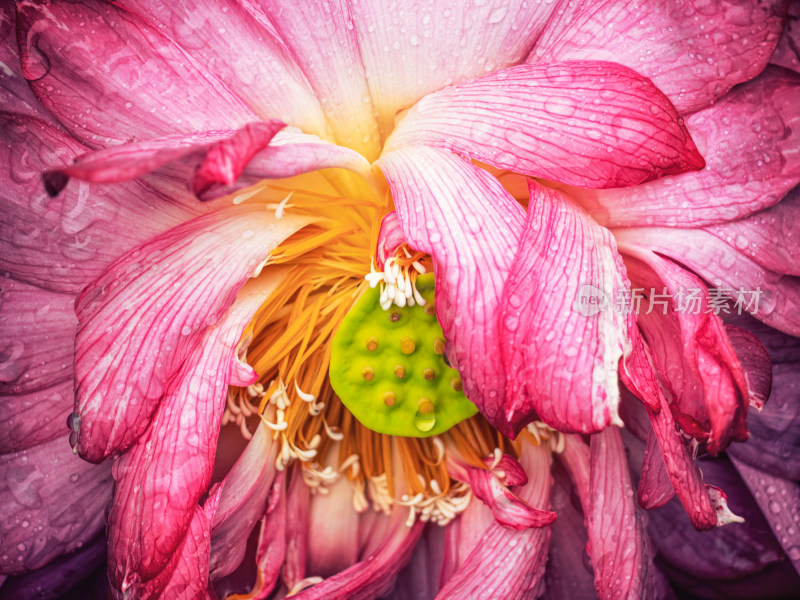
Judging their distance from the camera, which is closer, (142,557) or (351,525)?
(142,557)

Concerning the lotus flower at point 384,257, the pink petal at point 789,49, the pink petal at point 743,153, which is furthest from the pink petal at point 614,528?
the pink petal at point 789,49

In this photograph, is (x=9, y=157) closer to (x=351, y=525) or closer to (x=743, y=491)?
(x=351, y=525)

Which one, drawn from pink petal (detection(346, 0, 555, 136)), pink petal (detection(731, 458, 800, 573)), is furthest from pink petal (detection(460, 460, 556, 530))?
pink petal (detection(346, 0, 555, 136))

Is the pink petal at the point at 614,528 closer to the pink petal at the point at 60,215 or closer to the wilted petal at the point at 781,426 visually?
the wilted petal at the point at 781,426

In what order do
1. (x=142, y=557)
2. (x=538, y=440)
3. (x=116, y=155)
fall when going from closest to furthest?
(x=116, y=155), (x=142, y=557), (x=538, y=440)

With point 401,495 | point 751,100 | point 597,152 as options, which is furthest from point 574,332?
point 401,495

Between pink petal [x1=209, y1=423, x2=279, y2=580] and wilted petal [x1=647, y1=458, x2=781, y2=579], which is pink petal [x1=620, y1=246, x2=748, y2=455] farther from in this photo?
pink petal [x1=209, y1=423, x2=279, y2=580]

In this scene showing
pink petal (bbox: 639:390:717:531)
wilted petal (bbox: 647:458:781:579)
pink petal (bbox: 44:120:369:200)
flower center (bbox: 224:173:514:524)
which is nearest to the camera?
pink petal (bbox: 44:120:369:200)
